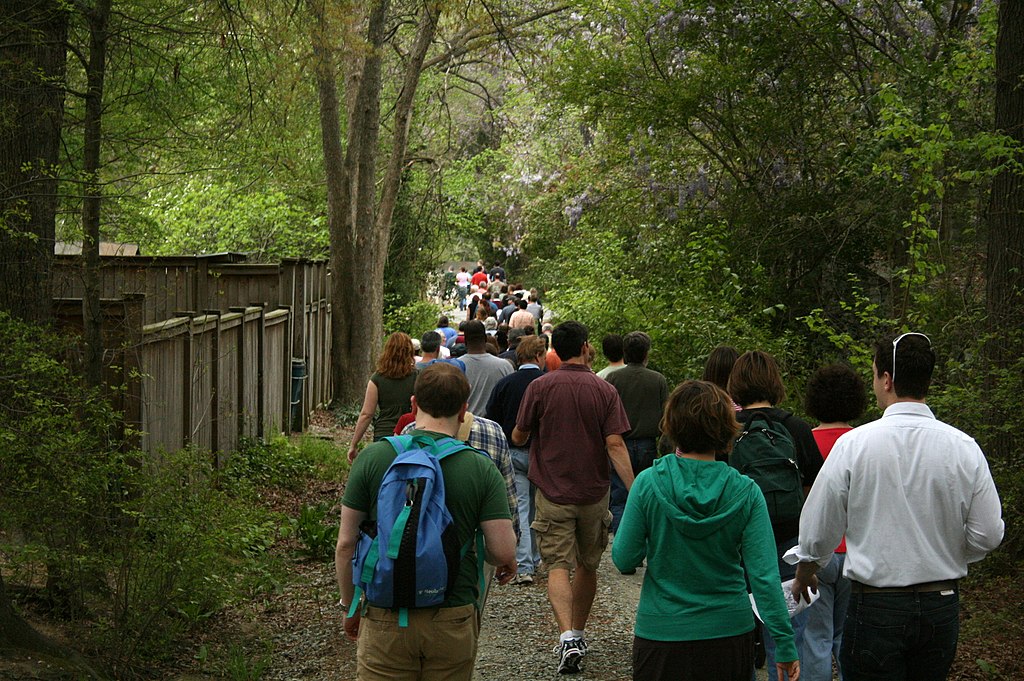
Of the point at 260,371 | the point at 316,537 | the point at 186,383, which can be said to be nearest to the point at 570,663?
the point at 316,537

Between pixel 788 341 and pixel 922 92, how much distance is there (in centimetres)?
321

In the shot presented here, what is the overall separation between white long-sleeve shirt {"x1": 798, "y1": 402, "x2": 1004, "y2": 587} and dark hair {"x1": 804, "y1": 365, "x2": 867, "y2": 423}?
1.17 metres

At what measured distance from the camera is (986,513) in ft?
13.2

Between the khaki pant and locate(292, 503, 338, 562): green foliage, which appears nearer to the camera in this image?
the khaki pant

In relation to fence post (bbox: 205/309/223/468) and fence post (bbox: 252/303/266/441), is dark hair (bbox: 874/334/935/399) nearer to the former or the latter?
fence post (bbox: 205/309/223/468)

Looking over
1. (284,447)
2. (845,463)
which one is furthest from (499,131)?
(845,463)

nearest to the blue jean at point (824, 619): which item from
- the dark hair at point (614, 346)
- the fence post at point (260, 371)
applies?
the dark hair at point (614, 346)

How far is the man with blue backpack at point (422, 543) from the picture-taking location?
392cm

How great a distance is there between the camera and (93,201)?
7504 millimetres

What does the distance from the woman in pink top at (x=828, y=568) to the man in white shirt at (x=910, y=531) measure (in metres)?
1.11

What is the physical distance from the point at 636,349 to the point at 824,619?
383 centimetres

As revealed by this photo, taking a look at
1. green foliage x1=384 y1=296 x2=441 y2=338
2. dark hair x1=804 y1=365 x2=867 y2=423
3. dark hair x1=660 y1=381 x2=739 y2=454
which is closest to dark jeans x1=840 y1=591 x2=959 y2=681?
dark hair x1=660 y1=381 x2=739 y2=454

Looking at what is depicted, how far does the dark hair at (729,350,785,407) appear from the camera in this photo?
18.0 ft

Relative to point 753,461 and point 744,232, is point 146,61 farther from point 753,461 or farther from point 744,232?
point 744,232
